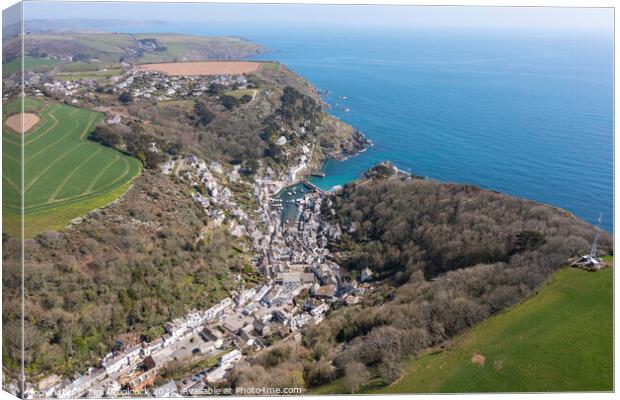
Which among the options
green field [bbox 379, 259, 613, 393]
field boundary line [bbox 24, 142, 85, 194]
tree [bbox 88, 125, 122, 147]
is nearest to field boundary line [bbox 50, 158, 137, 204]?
field boundary line [bbox 24, 142, 85, 194]

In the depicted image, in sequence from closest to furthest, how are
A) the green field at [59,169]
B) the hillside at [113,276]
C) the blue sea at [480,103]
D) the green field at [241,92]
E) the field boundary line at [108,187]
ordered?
1. the green field at [59,169]
2. the hillside at [113,276]
3. the field boundary line at [108,187]
4. the blue sea at [480,103]
5. the green field at [241,92]

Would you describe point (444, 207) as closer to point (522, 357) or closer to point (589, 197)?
point (589, 197)

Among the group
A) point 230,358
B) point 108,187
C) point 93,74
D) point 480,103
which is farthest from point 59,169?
point 480,103

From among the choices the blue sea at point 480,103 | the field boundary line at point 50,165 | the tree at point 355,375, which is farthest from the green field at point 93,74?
the tree at point 355,375

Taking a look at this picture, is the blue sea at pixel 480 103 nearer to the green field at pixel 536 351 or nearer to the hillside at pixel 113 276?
the green field at pixel 536 351

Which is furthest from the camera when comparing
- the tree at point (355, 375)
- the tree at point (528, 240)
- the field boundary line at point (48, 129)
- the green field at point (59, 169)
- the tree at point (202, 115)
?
the tree at point (202, 115)
